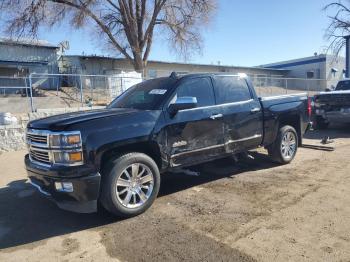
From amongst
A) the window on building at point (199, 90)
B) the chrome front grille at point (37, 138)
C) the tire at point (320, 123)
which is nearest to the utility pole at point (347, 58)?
the tire at point (320, 123)

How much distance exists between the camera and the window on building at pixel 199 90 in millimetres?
5351

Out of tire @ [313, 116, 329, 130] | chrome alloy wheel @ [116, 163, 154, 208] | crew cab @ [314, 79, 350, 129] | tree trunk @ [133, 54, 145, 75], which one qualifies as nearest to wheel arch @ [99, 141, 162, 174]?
chrome alloy wheel @ [116, 163, 154, 208]

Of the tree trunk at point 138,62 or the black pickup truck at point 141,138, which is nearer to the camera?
the black pickup truck at point 141,138

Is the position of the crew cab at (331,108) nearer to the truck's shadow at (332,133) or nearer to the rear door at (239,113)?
the truck's shadow at (332,133)

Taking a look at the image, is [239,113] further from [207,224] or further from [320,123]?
[320,123]

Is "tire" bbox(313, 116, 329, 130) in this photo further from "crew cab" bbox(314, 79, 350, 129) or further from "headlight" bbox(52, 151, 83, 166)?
"headlight" bbox(52, 151, 83, 166)

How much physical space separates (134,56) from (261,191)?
21961mm

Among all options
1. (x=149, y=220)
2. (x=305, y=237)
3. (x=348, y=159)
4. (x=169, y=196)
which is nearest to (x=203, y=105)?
(x=169, y=196)

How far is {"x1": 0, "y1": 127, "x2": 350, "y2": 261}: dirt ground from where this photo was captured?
3.57 meters

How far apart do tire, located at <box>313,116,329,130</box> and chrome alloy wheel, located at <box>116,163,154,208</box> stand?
8.93 m

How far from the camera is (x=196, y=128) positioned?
529 centimetres

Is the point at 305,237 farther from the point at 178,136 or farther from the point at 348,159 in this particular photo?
the point at 348,159

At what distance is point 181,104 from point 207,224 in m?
1.69

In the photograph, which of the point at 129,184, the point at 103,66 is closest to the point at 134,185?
the point at 129,184
